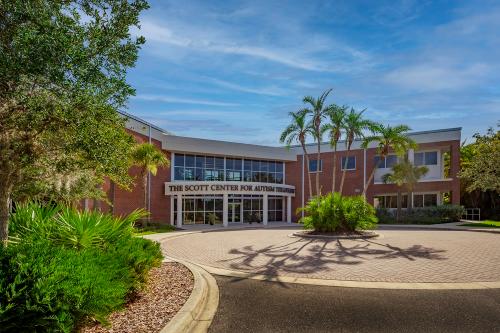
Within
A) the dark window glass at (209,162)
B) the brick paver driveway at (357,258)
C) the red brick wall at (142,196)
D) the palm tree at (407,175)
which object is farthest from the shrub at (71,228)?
the palm tree at (407,175)

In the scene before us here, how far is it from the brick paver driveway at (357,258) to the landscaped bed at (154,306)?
2868mm

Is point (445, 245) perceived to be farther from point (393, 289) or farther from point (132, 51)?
point (132, 51)

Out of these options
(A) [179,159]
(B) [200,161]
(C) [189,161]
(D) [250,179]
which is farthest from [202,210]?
(D) [250,179]

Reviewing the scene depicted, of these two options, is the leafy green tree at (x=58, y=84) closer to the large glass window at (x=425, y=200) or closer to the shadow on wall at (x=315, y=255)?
the shadow on wall at (x=315, y=255)

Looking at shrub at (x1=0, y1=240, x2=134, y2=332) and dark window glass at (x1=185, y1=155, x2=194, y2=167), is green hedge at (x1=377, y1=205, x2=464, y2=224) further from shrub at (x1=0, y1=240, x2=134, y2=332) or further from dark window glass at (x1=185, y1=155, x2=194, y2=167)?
shrub at (x1=0, y1=240, x2=134, y2=332)

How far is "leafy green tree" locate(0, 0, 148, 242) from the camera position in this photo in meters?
6.27

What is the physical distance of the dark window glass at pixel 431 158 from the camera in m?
38.8

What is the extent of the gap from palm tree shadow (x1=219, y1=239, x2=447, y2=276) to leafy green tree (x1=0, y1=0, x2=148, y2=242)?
20.0 feet

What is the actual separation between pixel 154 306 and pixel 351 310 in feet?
11.6

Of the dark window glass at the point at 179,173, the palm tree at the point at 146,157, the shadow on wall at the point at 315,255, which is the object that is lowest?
the shadow on wall at the point at 315,255

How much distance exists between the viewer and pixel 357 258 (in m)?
13.7

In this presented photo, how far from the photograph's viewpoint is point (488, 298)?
8.11 meters

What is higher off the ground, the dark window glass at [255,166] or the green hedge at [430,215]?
the dark window glass at [255,166]

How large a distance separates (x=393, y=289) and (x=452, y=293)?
1.19 metres
